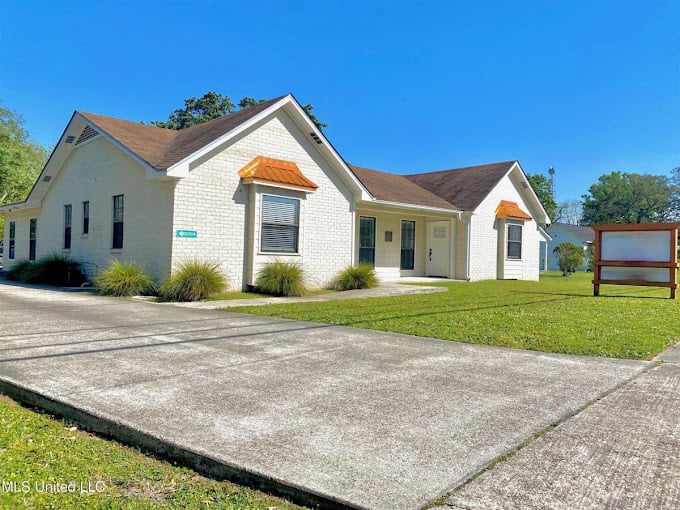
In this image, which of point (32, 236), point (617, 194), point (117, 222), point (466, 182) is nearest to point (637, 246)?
point (466, 182)

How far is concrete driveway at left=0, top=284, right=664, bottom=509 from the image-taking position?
2.83 meters

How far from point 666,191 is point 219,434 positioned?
7364 centimetres

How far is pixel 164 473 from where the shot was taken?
292 cm

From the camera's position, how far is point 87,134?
16.4 m

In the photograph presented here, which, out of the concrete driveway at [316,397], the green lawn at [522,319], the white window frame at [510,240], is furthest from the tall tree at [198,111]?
the concrete driveway at [316,397]

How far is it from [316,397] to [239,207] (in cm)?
1020

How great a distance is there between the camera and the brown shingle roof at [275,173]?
1367 cm

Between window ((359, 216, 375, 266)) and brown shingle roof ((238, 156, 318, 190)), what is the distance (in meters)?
4.61

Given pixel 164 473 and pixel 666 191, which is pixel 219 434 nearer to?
pixel 164 473

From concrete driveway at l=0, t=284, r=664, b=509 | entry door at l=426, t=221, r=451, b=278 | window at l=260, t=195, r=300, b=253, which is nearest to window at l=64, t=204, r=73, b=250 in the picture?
window at l=260, t=195, r=300, b=253

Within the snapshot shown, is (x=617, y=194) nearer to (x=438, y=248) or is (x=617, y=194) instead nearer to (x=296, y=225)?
(x=438, y=248)

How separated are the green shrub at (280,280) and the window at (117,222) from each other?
4.43m

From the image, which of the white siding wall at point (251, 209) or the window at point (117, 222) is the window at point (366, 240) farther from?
the window at point (117, 222)

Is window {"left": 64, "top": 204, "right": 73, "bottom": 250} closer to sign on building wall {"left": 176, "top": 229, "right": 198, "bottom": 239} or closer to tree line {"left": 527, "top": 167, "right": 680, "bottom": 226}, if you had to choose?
sign on building wall {"left": 176, "top": 229, "right": 198, "bottom": 239}
